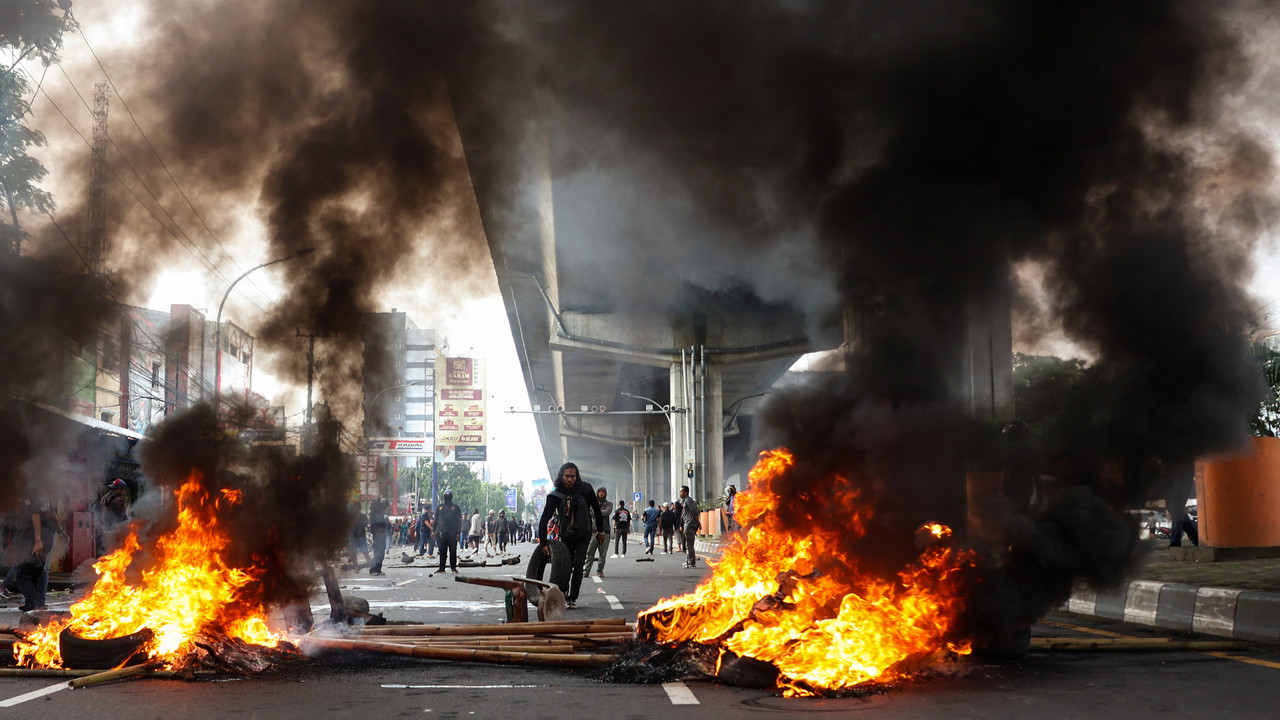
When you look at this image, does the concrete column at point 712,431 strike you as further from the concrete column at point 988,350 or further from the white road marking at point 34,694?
the white road marking at point 34,694

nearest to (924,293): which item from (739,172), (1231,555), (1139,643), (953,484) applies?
(953,484)

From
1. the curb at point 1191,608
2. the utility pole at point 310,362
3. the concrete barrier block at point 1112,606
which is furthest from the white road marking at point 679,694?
the concrete barrier block at point 1112,606

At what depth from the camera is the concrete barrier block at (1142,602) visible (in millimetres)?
9672

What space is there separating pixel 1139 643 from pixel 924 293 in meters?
2.79

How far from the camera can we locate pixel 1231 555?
42.9ft

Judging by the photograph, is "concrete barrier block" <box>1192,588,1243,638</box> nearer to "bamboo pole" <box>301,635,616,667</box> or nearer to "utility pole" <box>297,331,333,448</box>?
"bamboo pole" <box>301,635,616,667</box>

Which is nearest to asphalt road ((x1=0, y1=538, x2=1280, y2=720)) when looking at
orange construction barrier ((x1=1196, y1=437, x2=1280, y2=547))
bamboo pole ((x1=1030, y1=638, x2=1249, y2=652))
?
bamboo pole ((x1=1030, y1=638, x2=1249, y2=652))

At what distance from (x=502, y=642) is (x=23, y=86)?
6740mm

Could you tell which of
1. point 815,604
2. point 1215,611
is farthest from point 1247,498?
point 815,604

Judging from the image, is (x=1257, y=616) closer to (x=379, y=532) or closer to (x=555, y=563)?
(x=555, y=563)

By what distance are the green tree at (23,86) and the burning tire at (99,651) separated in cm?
410

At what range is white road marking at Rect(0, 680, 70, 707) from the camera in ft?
17.9

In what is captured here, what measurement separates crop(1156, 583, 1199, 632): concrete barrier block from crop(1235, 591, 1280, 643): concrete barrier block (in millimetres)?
675

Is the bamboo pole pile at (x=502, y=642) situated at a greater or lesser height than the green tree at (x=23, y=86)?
lesser
